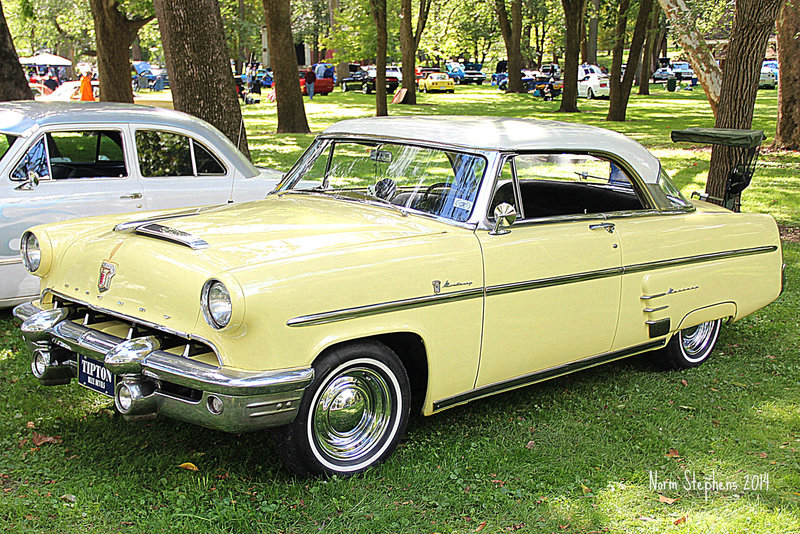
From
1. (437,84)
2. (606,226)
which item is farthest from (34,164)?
(437,84)

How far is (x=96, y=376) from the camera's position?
385 cm

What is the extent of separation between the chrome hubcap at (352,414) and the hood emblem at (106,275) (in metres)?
1.19

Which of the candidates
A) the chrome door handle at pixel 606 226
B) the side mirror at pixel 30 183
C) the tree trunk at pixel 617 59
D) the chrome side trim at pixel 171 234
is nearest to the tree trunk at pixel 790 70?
the tree trunk at pixel 617 59

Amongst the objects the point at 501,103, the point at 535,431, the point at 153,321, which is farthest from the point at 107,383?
the point at 501,103

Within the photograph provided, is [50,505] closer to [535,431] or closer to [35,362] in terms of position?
[35,362]

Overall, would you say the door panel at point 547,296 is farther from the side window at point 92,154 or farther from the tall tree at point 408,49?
the tall tree at point 408,49

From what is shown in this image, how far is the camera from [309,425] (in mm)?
3670

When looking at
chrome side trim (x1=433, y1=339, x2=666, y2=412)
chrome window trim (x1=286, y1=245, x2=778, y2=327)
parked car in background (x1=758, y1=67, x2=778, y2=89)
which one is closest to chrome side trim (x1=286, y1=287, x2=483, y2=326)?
chrome window trim (x1=286, y1=245, x2=778, y2=327)

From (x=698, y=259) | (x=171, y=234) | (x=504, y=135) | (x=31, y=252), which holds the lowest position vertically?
(x=698, y=259)

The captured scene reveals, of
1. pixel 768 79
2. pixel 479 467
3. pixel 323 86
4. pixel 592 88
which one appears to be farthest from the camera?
pixel 768 79

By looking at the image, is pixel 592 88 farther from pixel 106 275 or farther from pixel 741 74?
pixel 106 275

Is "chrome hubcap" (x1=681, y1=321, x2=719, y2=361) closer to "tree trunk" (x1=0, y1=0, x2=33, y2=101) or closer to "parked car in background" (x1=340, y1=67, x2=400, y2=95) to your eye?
"tree trunk" (x1=0, y1=0, x2=33, y2=101)

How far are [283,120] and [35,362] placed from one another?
1700cm

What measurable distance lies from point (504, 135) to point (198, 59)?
5763mm
